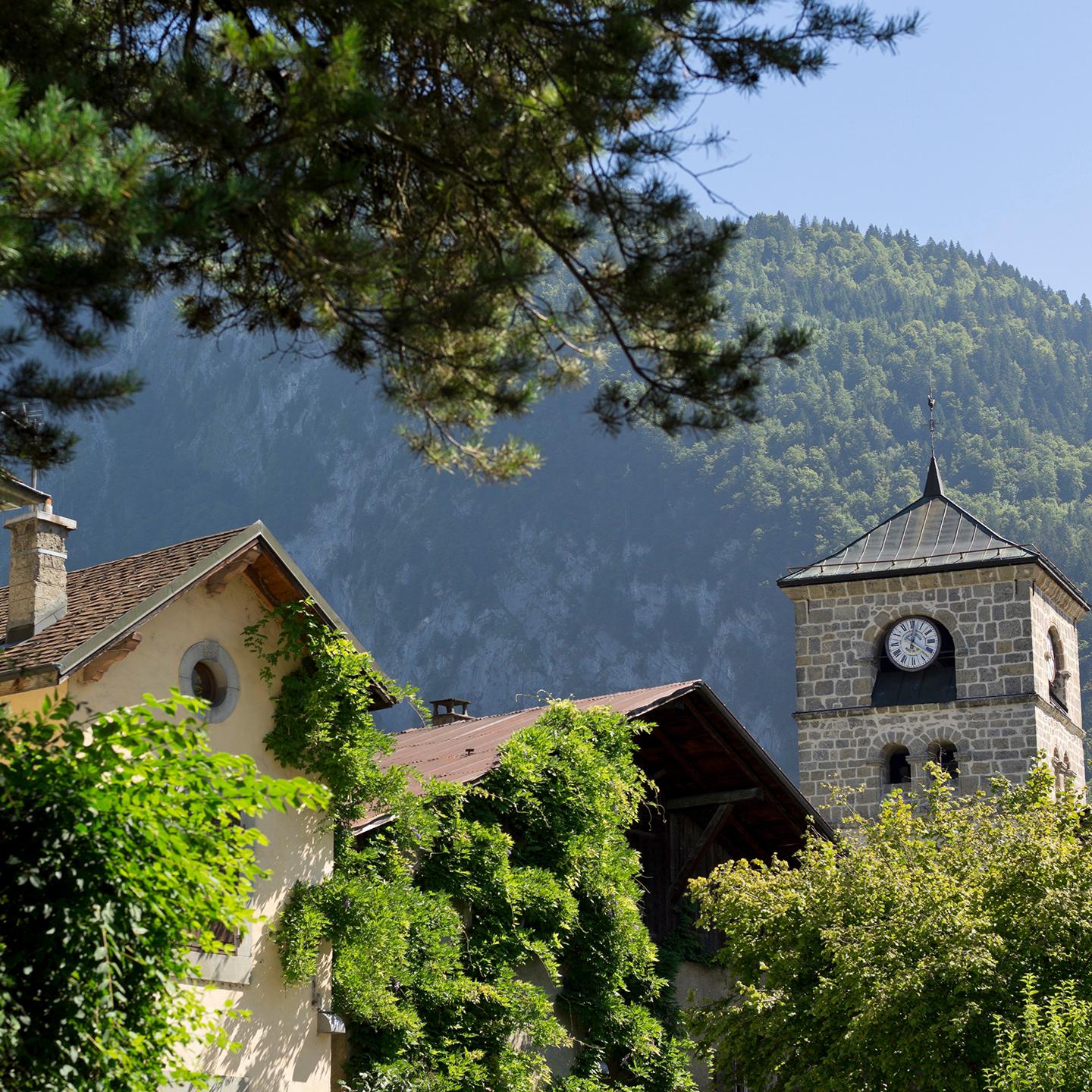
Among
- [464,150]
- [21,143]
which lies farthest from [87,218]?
[464,150]

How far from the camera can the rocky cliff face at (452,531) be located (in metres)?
123

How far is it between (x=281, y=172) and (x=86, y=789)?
2834 millimetres

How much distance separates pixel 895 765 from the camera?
3066cm

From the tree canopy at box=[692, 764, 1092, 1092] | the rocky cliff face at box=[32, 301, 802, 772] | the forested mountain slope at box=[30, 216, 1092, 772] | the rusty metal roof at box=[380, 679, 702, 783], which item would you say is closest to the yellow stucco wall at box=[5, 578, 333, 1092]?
the rusty metal roof at box=[380, 679, 702, 783]

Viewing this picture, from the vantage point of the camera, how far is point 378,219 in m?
9.38

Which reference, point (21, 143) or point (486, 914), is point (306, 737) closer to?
point (486, 914)

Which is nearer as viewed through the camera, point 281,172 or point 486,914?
point 281,172

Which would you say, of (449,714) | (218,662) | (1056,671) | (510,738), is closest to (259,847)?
(218,662)

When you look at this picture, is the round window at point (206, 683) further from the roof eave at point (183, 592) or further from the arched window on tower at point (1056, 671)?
the arched window on tower at point (1056, 671)

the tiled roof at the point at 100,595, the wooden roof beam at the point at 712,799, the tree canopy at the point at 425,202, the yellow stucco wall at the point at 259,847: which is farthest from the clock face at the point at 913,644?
the tree canopy at the point at 425,202

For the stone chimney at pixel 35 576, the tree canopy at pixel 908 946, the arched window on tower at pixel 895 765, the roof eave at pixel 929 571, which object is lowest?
the tree canopy at pixel 908 946

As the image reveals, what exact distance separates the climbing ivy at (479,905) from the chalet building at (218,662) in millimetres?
182

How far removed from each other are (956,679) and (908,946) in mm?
14501

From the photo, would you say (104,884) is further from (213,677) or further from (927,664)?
(927,664)
